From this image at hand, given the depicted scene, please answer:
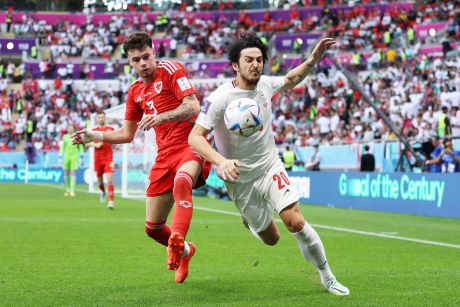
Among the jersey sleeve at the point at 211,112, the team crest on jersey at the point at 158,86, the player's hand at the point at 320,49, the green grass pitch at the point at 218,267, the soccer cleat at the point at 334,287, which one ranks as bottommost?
the green grass pitch at the point at 218,267

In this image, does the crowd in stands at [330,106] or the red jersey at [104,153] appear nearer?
the red jersey at [104,153]

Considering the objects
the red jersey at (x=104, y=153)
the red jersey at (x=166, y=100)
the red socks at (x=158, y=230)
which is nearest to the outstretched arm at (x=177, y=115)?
the red jersey at (x=166, y=100)

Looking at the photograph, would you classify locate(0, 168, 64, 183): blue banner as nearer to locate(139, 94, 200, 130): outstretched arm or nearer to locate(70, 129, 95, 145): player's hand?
locate(70, 129, 95, 145): player's hand

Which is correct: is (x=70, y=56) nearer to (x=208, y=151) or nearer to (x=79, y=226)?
(x=79, y=226)

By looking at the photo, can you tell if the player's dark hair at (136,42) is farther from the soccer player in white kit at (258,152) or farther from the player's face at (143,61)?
the soccer player in white kit at (258,152)

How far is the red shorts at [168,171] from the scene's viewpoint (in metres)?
8.80

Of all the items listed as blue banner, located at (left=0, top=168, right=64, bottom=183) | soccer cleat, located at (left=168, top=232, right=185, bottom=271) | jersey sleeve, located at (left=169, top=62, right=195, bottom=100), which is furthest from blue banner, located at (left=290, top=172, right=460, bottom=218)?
blue banner, located at (left=0, top=168, right=64, bottom=183)

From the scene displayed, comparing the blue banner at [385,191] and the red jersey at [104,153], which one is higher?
the red jersey at [104,153]

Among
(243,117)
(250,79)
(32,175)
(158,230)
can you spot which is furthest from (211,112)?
(32,175)

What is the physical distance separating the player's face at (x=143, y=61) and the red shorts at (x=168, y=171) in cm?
87

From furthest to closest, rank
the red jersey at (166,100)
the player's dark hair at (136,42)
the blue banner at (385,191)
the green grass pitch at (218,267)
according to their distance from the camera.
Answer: the blue banner at (385,191) < the red jersey at (166,100) < the player's dark hair at (136,42) < the green grass pitch at (218,267)

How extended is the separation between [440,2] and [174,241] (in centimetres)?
4150

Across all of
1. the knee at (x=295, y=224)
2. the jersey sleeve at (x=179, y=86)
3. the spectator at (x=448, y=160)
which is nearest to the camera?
the knee at (x=295, y=224)

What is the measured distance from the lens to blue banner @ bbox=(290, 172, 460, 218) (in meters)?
20.1
